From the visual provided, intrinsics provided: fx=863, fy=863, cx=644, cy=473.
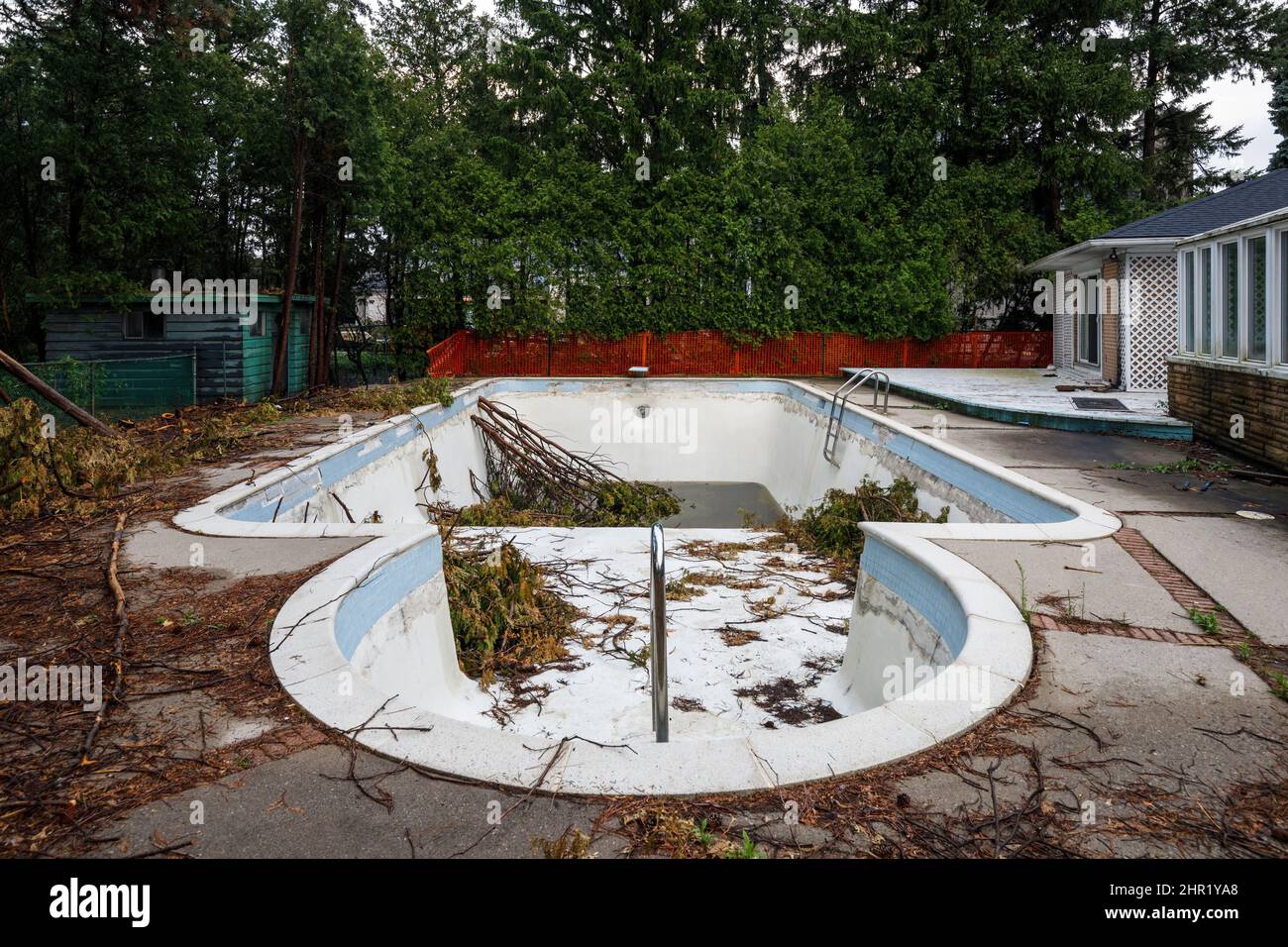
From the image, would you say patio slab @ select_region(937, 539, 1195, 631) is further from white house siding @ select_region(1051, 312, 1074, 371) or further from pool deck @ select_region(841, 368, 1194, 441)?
white house siding @ select_region(1051, 312, 1074, 371)

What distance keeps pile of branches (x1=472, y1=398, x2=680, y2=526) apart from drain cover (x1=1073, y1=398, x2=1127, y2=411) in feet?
21.6

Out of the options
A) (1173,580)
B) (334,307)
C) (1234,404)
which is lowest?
(1173,580)

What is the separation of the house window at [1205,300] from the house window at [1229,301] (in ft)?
1.31

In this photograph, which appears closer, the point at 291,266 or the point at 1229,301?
the point at 1229,301

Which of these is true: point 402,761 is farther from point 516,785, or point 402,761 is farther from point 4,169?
point 4,169

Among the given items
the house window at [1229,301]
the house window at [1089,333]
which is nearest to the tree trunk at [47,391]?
the house window at [1229,301]

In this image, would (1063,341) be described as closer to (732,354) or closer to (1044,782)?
(732,354)

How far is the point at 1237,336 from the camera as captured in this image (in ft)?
28.9

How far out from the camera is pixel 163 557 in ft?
17.7

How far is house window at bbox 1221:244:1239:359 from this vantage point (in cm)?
895

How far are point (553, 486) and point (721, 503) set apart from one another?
17.1ft

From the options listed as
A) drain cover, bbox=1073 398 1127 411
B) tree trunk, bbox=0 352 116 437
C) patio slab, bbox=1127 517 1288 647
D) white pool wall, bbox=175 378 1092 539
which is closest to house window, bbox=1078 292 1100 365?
drain cover, bbox=1073 398 1127 411

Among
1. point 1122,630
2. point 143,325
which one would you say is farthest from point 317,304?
point 1122,630

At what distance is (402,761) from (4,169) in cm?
1923
